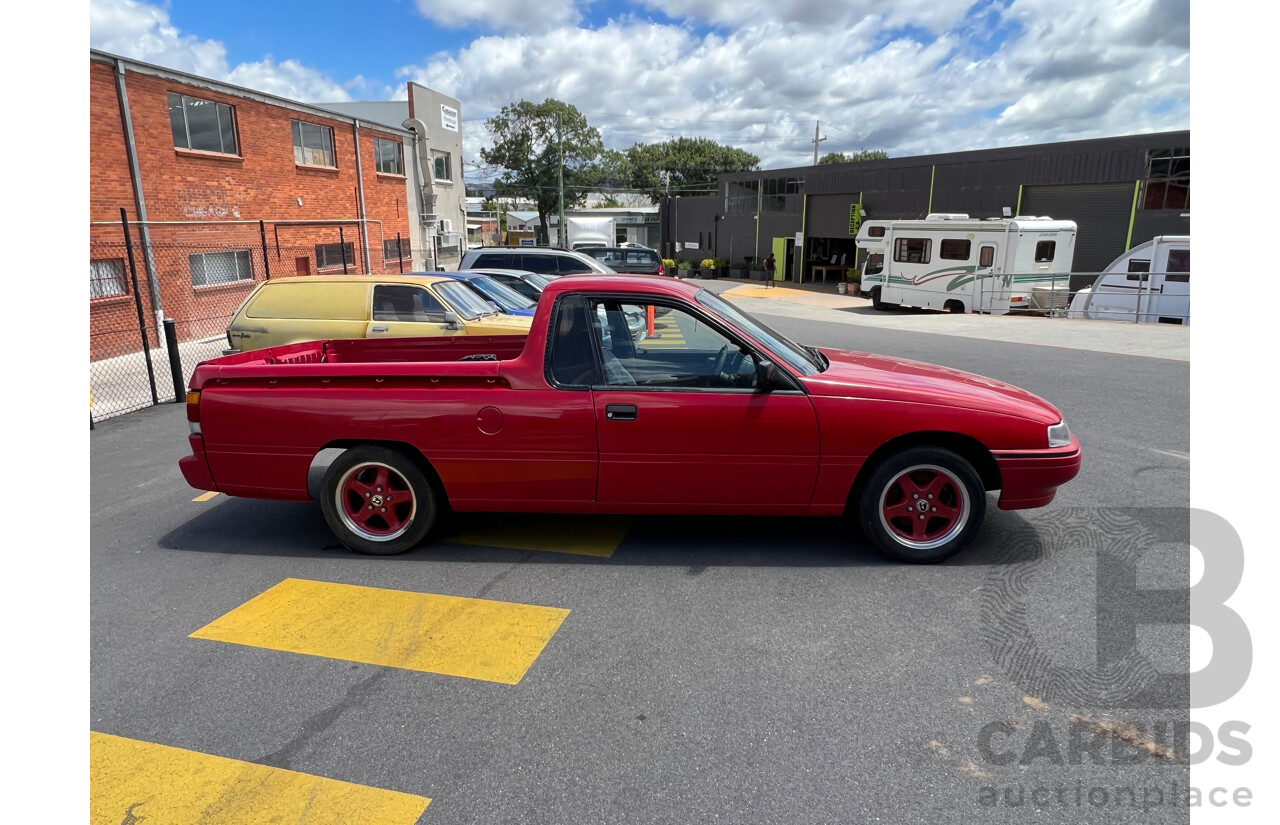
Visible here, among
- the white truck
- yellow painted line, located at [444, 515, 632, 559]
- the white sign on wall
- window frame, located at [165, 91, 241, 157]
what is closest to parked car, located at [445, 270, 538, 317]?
yellow painted line, located at [444, 515, 632, 559]

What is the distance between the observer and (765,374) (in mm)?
4191

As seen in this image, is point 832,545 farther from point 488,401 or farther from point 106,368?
point 106,368

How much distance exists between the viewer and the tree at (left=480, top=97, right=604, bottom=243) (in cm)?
6492

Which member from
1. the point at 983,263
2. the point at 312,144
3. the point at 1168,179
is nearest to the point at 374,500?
the point at 312,144

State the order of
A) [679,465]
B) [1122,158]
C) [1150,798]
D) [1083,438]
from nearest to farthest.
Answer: [1150,798] → [679,465] → [1083,438] → [1122,158]

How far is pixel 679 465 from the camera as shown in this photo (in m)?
4.34

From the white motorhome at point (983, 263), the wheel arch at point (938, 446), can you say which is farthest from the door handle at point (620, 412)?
the white motorhome at point (983, 263)

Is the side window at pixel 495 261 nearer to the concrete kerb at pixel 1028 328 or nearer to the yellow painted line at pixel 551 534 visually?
the concrete kerb at pixel 1028 328

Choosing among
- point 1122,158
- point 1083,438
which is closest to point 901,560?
point 1083,438

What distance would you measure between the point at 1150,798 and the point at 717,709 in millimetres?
1544

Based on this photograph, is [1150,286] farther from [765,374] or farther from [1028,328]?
[765,374]

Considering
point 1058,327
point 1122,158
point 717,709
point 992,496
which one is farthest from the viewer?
point 1122,158

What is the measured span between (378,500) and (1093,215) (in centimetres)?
2820

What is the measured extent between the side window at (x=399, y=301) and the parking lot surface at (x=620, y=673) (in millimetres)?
4442
